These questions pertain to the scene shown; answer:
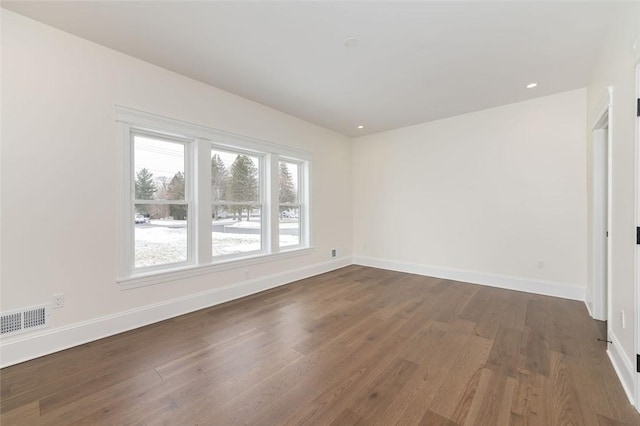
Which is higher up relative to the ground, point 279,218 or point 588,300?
point 279,218

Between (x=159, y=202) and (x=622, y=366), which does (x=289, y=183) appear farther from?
(x=622, y=366)

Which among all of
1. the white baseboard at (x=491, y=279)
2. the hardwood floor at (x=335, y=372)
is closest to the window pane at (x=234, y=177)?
the hardwood floor at (x=335, y=372)

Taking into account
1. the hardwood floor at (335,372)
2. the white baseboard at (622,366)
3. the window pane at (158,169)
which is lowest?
the hardwood floor at (335,372)

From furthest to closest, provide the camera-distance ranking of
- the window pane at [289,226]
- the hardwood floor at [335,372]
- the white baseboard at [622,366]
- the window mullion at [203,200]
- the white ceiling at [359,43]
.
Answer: the window pane at [289,226] < the window mullion at [203,200] < the white ceiling at [359,43] < the white baseboard at [622,366] < the hardwood floor at [335,372]

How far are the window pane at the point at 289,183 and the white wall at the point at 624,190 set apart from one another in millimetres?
3956

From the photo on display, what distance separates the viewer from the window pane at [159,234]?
3.01 meters

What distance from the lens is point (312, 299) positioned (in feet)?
12.1

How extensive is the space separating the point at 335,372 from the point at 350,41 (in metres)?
2.88

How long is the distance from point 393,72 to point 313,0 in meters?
1.39

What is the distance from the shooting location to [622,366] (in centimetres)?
193

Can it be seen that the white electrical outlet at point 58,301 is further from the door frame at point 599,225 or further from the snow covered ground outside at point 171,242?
the door frame at point 599,225

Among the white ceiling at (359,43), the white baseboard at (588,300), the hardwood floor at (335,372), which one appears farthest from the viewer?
the white baseboard at (588,300)

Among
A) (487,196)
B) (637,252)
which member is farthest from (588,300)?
(637,252)

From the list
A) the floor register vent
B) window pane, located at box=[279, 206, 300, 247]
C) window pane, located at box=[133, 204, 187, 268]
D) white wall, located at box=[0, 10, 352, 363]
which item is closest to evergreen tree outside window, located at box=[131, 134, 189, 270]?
window pane, located at box=[133, 204, 187, 268]
